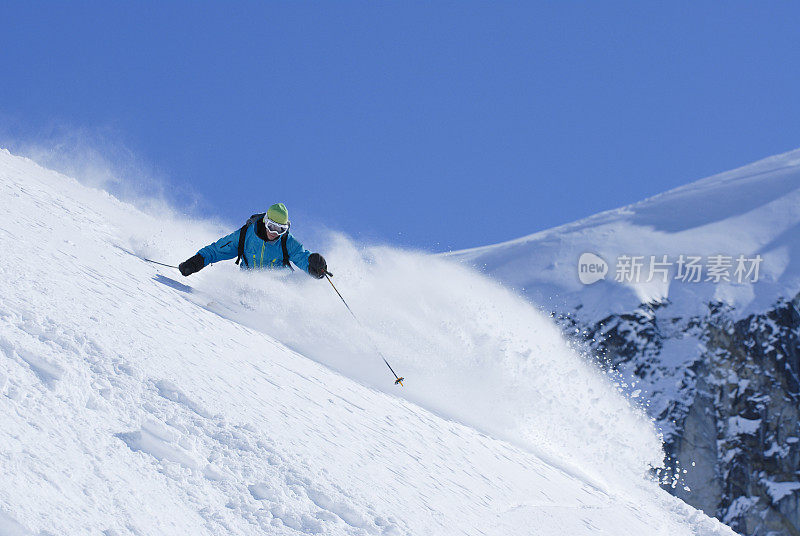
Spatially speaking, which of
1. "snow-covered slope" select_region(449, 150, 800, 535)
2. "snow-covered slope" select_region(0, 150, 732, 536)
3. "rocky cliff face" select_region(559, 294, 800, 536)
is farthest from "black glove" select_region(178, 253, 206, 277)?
Result: "rocky cliff face" select_region(559, 294, 800, 536)

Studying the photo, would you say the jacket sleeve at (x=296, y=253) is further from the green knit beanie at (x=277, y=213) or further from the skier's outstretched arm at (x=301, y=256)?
the green knit beanie at (x=277, y=213)

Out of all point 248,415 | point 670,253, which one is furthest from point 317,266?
point 670,253

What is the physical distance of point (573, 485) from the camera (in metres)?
6.70

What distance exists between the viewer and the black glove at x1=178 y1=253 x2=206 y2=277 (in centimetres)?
780

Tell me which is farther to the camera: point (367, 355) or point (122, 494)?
point (367, 355)

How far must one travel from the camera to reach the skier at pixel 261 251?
320 inches

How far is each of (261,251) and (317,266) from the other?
67 centimetres

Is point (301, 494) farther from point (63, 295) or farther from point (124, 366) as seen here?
point (63, 295)

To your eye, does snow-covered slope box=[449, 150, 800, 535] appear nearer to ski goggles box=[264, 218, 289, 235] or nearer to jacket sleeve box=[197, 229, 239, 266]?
jacket sleeve box=[197, 229, 239, 266]

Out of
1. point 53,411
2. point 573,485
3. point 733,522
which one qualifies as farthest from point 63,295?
point 733,522

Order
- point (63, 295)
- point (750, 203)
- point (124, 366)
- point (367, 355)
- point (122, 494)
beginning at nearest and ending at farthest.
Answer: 1. point (122, 494)
2. point (124, 366)
3. point (63, 295)
4. point (367, 355)
5. point (750, 203)

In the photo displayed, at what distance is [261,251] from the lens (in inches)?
326

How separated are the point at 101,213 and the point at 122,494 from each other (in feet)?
29.3

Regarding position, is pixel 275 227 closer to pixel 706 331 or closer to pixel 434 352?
pixel 434 352
